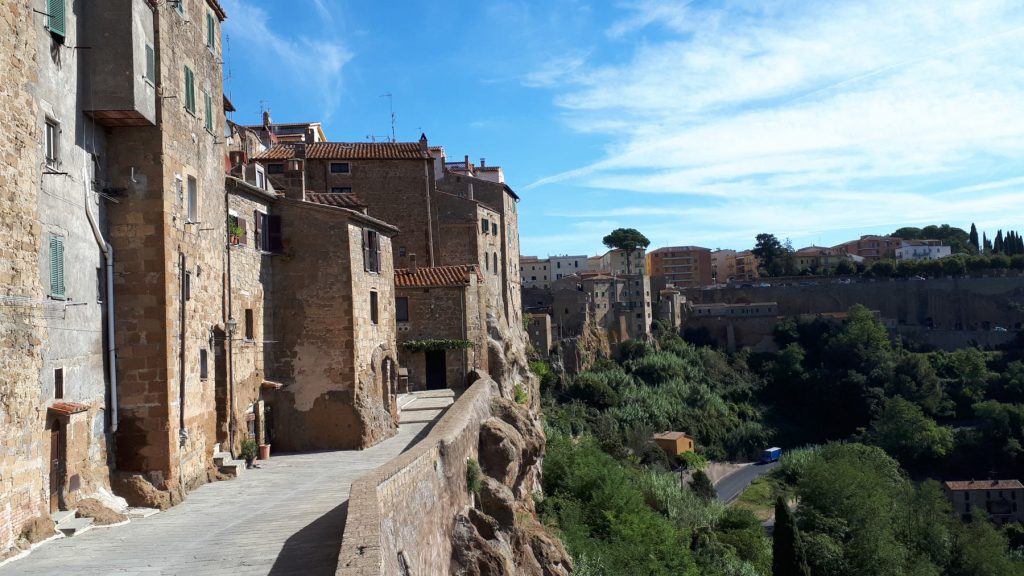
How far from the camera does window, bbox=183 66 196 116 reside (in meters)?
16.2

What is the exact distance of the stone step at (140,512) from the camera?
13.5 meters

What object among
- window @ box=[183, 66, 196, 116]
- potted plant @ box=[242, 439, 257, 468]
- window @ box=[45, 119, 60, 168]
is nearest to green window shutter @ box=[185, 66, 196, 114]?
window @ box=[183, 66, 196, 116]

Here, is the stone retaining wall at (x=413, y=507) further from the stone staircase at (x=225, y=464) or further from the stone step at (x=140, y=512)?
the stone staircase at (x=225, y=464)

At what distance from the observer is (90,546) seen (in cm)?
1154

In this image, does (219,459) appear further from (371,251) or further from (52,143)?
(371,251)

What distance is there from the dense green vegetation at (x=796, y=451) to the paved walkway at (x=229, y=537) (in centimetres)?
945

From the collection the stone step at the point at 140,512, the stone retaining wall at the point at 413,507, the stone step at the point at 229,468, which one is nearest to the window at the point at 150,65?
the stone step at the point at 140,512

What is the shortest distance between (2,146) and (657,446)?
198 feet

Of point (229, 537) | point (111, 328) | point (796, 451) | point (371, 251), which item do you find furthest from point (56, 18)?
point (796, 451)

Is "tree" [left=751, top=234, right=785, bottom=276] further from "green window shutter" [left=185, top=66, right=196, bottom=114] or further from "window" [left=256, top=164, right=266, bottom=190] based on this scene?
"green window shutter" [left=185, top=66, right=196, bottom=114]

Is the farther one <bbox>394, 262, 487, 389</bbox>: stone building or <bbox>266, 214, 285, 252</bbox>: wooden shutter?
<bbox>394, 262, 487, 389</bbox>: stone building

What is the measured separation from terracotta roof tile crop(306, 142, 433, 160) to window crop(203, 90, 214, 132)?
57.6 ft

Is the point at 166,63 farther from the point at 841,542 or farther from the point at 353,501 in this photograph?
the point at 841,542

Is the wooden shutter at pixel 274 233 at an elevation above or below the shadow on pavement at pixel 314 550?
above
